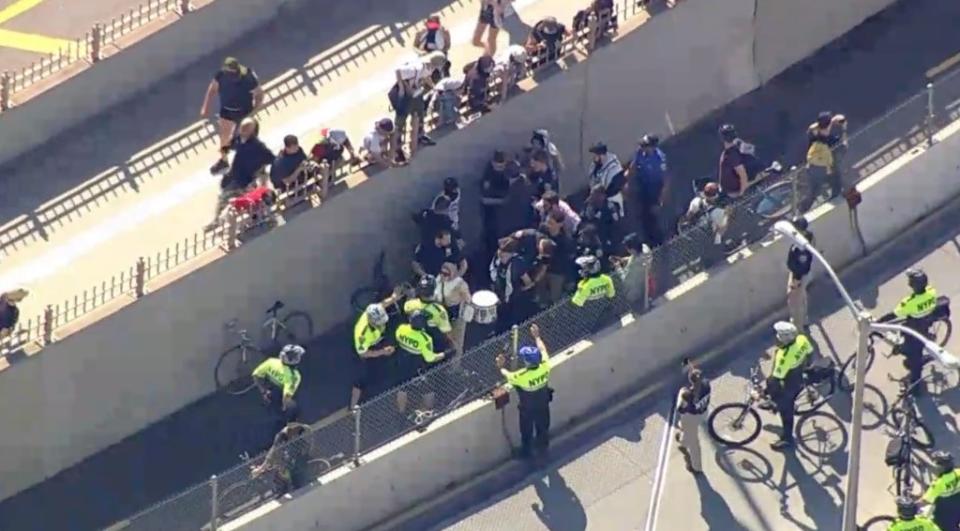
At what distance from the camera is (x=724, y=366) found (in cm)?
4228

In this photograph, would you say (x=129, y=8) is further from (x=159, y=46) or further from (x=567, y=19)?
(x=567, y=19)

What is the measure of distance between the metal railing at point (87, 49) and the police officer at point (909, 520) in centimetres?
1277

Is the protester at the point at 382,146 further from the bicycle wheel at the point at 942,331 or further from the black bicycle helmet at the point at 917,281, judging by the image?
the bicycle wheel at the point at 942,331

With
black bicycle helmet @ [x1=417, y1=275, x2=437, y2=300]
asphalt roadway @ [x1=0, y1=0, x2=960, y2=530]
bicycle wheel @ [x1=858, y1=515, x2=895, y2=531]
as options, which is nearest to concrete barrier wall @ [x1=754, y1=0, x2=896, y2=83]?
asphalt roadway @ [x1=0, y1=0, x2=960, y2=530]

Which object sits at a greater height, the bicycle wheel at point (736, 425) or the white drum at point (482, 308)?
the white drum at point (482, 308)

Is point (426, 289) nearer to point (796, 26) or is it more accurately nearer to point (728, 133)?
point (728, 133)

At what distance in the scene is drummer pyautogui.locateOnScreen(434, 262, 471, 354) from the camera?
40594 mm

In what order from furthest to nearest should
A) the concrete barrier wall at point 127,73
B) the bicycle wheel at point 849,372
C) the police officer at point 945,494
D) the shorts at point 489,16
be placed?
the shorts at point 489,16
the concrete barrier wall at point 127,73
the bicycle wheel at point 849,372
the police officer at point 945,494

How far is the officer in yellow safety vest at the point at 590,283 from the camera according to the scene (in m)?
40.9

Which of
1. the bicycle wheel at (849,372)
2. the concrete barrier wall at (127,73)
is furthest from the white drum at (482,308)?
the concrete barrier wall at (127,73)

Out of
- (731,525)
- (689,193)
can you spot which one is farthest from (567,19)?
(731,525)

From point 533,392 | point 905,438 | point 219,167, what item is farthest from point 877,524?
point 219,167

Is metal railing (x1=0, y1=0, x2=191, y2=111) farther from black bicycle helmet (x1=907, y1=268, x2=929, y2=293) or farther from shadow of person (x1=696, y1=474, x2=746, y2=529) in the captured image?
black bicycle helmet (x1=907, y1=268, x2=929, y2=293)

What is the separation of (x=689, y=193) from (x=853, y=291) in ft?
8.80
